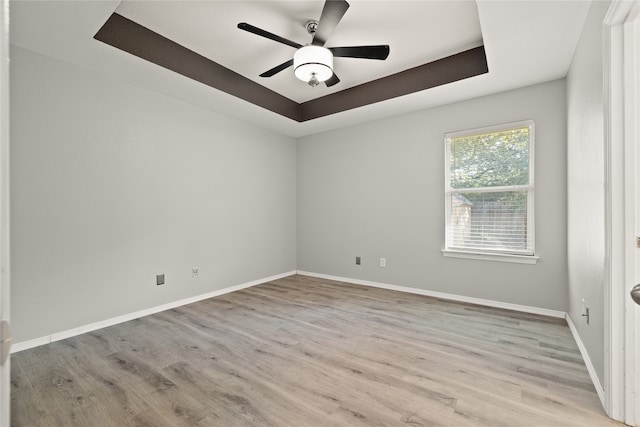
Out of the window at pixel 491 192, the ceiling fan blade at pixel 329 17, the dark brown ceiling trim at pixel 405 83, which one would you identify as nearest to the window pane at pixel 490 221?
the window at pixel 491 192

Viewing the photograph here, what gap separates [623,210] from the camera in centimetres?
157

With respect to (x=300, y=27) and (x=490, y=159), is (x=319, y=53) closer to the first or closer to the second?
(x=300, y=27)

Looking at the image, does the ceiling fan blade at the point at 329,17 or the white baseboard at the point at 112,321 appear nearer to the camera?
the ceiling fan blade at the point at 329,17

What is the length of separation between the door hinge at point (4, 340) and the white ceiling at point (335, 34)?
2.47m

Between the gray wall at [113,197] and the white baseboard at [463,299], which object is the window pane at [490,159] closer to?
the white baseboard at [463,299]

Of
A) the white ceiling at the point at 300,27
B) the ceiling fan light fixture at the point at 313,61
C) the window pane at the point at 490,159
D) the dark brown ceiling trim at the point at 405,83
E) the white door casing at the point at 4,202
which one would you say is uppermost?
the white ceiling at the point at 300,27

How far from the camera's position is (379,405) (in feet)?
5.77

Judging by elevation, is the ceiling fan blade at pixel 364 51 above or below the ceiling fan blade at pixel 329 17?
below

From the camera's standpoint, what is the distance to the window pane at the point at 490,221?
3.38 meters

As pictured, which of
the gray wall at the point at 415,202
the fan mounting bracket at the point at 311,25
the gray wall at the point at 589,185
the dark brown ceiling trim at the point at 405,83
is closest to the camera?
the gray wall at the point at 589,185

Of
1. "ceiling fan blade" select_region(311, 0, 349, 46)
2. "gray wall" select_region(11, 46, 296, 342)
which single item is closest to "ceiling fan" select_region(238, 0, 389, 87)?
"ceiling fan blade" select_region(311, 0, 349, 46)

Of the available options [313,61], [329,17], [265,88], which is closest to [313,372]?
[313,61]

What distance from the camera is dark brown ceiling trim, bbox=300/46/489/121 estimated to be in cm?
307

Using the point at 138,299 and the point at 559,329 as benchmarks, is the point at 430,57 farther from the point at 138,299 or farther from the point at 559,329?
the point at 138,299
